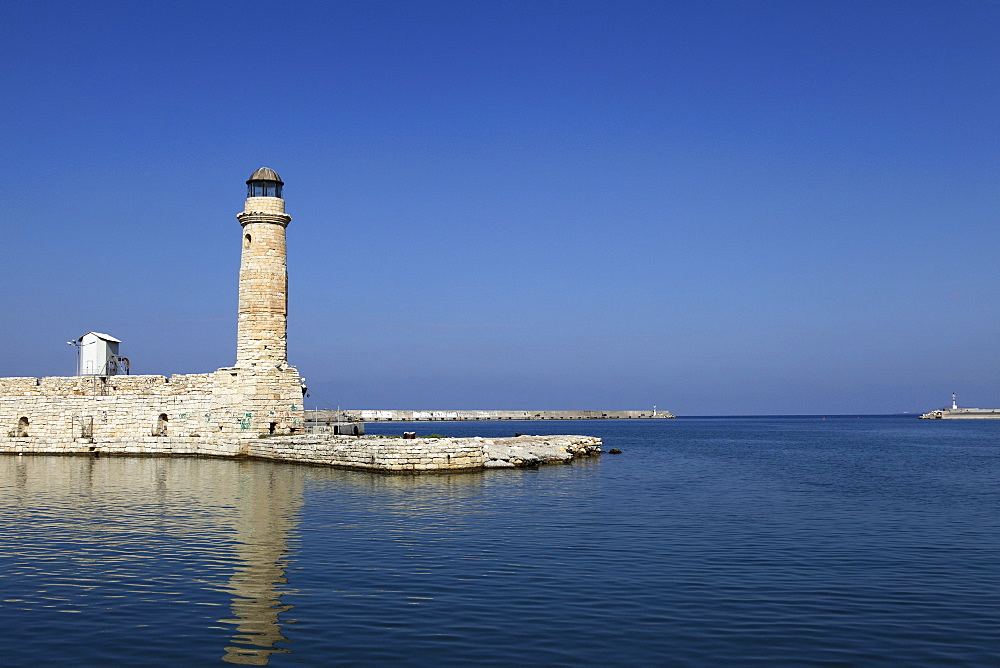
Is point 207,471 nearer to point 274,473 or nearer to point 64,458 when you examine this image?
point 274,473

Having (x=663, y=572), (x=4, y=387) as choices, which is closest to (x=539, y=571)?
(x=663, y=572)

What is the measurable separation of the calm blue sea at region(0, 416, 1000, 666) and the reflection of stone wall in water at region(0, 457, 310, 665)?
0.21ft

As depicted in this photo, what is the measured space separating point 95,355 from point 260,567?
92.9ft

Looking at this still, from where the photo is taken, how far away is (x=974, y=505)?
20375 mm

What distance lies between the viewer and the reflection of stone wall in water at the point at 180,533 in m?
9.79

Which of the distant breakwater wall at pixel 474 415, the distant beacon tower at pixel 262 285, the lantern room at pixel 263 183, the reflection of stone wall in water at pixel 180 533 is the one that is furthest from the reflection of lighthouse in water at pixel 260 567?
the distant breakwater wall at pixel 474 415

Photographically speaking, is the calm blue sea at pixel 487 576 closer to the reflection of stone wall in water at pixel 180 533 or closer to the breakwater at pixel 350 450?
the reflection of stone wall in water at pixel 180 533

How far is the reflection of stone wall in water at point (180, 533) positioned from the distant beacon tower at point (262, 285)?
6.33m

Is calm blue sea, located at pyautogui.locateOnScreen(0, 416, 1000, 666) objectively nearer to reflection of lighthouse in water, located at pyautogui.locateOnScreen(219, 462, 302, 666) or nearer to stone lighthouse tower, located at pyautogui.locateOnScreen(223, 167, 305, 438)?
reflection of lighthouse in water, located at pyautogui.locateOnScreen(219, 462, 302, 666)

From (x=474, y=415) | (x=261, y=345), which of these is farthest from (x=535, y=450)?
(x=474, y=415)

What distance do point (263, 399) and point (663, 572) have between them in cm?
2287

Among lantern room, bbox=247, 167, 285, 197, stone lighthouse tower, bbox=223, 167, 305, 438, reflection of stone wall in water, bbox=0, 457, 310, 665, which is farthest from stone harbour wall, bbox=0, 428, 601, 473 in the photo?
lantern room, bbox=247, 167, 285, 197

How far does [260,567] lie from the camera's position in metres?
11.9

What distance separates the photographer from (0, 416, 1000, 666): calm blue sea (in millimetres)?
8273
